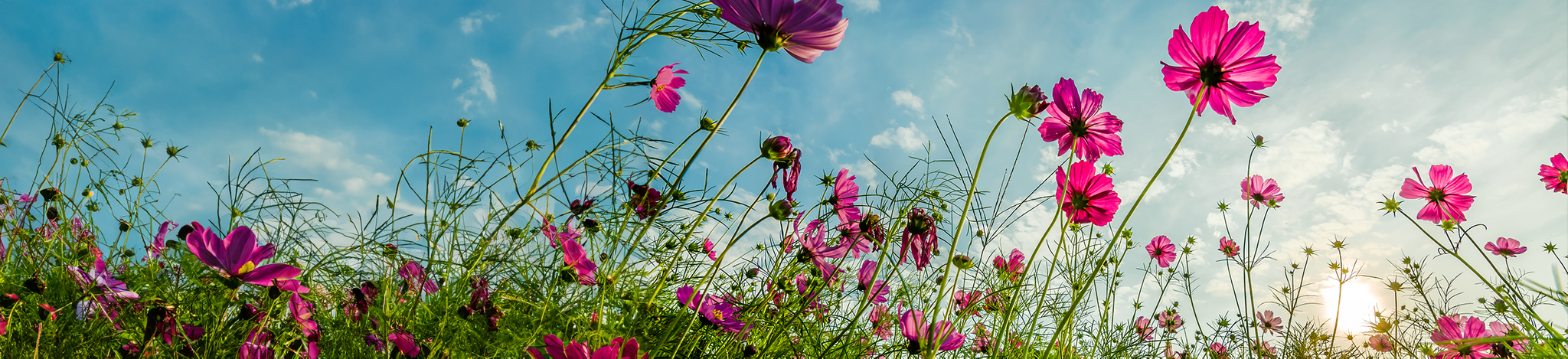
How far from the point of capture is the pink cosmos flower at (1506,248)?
2.18m

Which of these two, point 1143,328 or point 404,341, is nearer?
point 404,341

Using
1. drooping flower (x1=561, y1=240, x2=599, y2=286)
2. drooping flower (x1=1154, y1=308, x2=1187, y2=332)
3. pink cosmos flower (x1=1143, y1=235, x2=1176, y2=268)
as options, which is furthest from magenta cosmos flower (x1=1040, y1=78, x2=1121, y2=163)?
drooping flower (x1=1154, y1=308, x2=1187, y2=332)

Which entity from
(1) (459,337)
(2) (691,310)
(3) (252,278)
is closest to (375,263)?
(1) (459,337)

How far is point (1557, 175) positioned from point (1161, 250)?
0.93 meters

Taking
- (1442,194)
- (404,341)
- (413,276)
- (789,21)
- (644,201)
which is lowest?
(404,341)

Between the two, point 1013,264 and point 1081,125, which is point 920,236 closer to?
point 1081,125

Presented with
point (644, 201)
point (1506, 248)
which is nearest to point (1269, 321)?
point (1506, 248)

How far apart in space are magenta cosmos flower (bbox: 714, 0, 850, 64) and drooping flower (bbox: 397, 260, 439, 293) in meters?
0.67

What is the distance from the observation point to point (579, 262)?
845mm

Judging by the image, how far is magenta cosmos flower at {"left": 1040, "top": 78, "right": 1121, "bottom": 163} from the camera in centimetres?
82

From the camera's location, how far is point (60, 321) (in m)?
1.16

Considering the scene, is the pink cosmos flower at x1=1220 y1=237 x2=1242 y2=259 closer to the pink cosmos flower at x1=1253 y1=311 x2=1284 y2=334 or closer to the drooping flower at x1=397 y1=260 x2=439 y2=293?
the pink cosmos flower at x1=1253 y1=311 x2=1284 y2=334

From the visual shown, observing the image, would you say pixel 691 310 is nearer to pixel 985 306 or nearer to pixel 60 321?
pixel 985 306

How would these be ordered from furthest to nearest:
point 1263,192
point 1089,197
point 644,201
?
point 1263,192
point 644,201
point 1089,197
